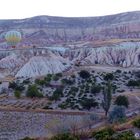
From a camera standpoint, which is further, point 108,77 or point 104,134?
point 108,77

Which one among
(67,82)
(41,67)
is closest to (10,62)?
(41,67)

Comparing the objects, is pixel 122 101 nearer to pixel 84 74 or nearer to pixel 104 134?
pixel 84 74

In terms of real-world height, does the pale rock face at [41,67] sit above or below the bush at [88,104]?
below

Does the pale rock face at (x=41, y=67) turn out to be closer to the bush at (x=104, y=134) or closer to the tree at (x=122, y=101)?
the tree at (x=122, y=101)

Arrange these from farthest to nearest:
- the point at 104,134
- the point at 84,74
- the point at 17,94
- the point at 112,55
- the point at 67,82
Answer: the point at 112,55 → the point at 84,74 → the point at 67,82 → the point at 17,94 → the point at 104,134

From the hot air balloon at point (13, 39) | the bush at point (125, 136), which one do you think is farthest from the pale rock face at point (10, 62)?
the bush at point (125, 136)

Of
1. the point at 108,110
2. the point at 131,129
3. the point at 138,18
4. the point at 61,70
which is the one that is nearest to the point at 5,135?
the point at 108,110

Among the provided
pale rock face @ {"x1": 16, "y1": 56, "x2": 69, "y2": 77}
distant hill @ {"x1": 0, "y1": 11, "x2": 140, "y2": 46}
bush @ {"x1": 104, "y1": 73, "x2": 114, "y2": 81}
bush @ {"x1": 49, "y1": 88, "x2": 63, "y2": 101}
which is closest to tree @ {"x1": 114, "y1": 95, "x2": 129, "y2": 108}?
bush @ {"x1": 49, "y1": 88, "x2": 63, "y2": 101}

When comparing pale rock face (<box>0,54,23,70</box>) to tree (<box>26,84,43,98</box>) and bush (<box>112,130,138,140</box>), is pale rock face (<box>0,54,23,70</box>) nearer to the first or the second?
tree (<box>26,84,43,98</box>)

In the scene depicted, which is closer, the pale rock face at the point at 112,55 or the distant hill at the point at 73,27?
the pale rock face at the point at 112,55
